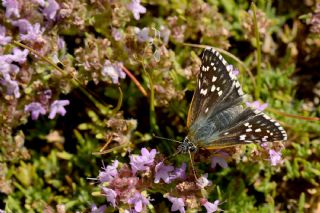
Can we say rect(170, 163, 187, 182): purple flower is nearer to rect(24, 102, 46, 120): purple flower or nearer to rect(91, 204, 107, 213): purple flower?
rect(91, 204, 107, 213): purple flower

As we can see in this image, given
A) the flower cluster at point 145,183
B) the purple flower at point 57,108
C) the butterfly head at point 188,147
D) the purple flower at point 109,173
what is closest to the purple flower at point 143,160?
the flower cluster at point 145,183

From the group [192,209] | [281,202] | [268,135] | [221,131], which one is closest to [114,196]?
[192,209]

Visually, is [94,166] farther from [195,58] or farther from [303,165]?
[303,165]

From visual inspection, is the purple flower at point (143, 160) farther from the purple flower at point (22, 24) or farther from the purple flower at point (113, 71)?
A: the purple flower at point (22, 24)

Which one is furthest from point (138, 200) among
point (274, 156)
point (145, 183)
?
point (274, 156)

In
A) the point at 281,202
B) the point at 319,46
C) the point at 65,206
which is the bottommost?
the point at 65,206

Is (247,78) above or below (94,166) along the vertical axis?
above
